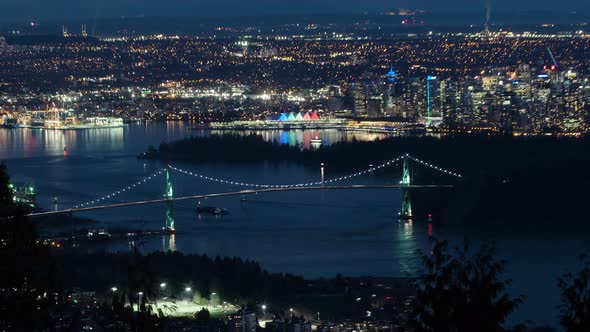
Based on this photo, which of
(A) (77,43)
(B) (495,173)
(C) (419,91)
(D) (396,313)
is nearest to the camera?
(D) (396,313)

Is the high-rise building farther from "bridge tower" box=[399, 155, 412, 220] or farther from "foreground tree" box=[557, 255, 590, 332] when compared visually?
"bridge tower" box=[399, 155, 412, 220]

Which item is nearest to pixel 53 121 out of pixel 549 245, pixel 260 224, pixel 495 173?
pixel 495 173

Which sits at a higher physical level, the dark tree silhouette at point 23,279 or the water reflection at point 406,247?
the dark tree silhouette at point 23,279

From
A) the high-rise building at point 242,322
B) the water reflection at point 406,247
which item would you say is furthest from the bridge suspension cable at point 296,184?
the high-rise building at point 242,322

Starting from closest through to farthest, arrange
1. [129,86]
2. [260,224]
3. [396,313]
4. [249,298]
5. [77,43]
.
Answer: [396,313], [249,298], [260,224], [129,86], [77,43]

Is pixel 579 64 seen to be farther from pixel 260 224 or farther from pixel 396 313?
pixel 396 313

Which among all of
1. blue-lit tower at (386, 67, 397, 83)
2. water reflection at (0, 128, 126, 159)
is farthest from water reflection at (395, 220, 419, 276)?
blue-lit tower at (386, 67, 397, 83)

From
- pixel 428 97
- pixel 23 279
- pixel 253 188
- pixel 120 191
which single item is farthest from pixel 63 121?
pixel 23 279

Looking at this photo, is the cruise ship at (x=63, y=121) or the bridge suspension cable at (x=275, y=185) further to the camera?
the cruise ship at (x=63, y=121)

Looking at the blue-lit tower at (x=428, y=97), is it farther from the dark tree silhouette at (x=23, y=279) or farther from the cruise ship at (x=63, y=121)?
the dark tree silhouette at (x=23, y=279)
